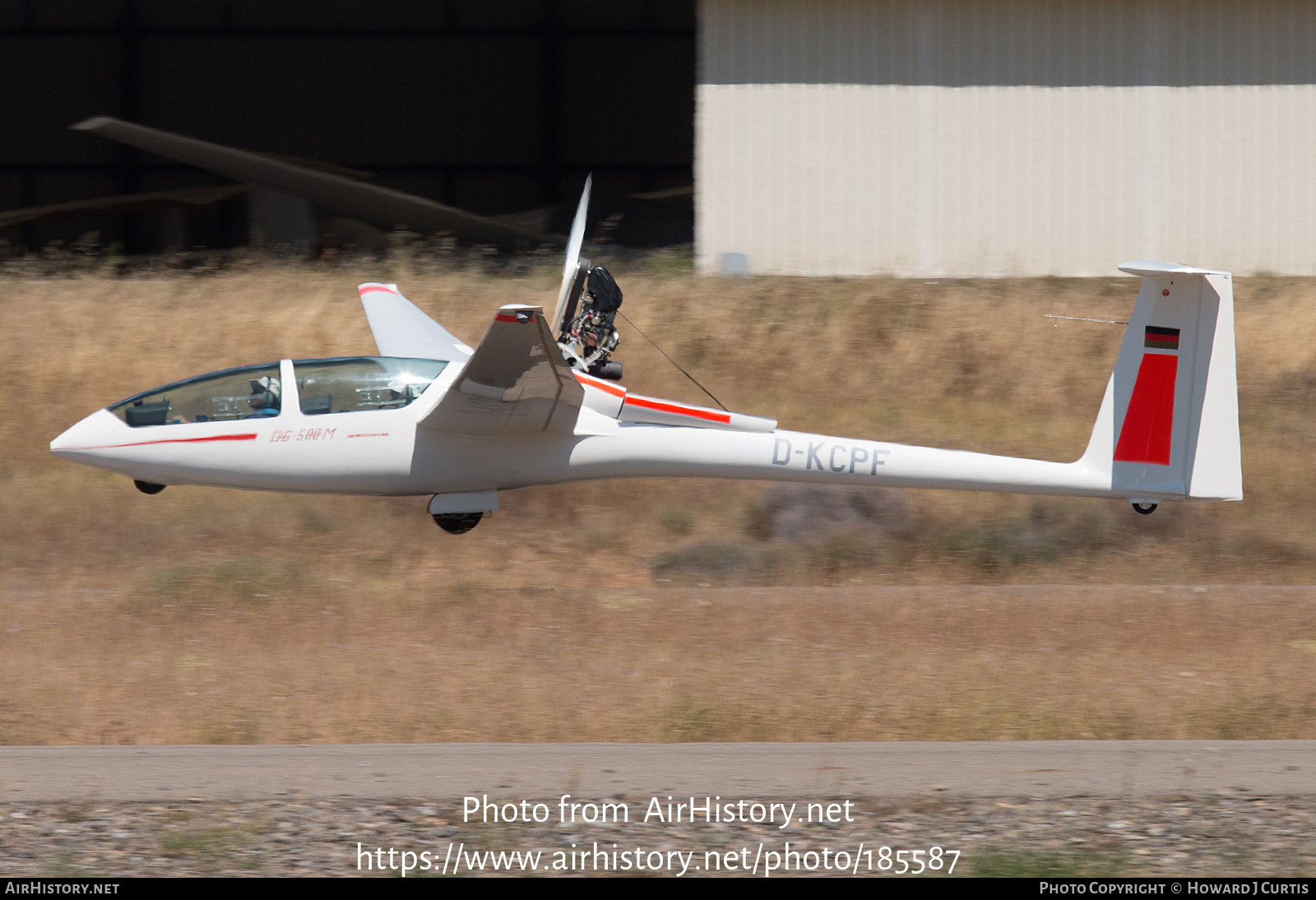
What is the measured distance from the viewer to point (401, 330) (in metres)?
15.3

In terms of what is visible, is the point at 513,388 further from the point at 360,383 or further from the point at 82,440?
the point at 82,440

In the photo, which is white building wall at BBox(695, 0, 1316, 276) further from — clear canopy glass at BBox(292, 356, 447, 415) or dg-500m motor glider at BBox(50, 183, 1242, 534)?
clear canopy glass at BBox(292, 356, 447, 415)

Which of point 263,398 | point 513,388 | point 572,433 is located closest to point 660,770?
point 513,388

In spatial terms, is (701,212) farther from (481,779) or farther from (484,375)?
(481,779)

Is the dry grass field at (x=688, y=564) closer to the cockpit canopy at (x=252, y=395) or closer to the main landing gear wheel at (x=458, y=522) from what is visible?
the main landing gear wheel at (x=458, y=522)

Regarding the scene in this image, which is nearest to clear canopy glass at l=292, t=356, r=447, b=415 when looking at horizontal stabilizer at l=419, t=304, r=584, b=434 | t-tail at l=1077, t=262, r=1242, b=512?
horizontal stabilizer at l=419, t=304, r=584, b=434

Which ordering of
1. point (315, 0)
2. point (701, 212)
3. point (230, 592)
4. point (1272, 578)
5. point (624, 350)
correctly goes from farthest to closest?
point (315, 0) < point (701, 212) < point (624, 350) < point (1272, 578) < point (230, 592)

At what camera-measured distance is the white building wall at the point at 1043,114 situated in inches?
902

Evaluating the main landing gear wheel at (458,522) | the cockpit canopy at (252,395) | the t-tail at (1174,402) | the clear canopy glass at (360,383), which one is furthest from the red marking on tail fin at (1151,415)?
the cockpit canopy at (252,395)

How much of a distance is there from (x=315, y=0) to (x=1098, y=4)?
768 inches

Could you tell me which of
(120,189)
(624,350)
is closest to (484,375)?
(624,350)

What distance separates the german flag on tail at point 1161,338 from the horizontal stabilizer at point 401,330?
6.91m

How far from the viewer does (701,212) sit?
23.3m

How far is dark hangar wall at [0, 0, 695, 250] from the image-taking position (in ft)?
113
